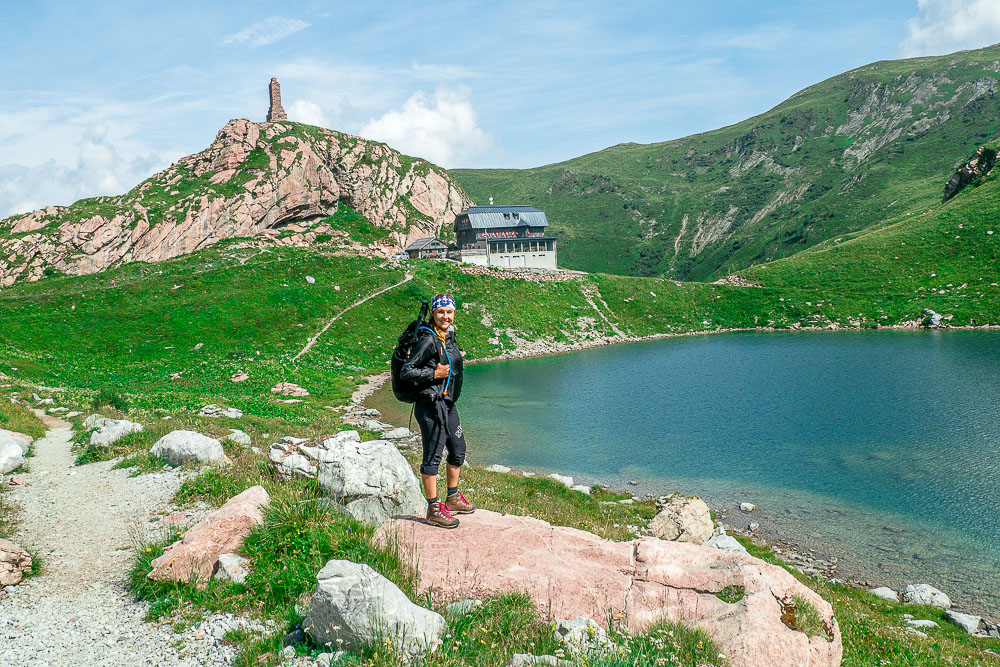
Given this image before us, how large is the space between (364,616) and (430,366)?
5019mm

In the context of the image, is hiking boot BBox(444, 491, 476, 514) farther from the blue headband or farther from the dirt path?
the dirt path

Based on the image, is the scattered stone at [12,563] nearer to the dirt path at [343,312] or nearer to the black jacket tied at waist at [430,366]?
the black jacket tied at waist at [430,366]

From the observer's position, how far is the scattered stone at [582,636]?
6770mm

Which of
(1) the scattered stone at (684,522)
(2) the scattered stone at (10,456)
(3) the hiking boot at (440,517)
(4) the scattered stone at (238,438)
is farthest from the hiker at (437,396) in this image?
(2) the scattered stone at (10,456)

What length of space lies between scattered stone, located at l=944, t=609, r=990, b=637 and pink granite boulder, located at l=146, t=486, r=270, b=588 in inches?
754

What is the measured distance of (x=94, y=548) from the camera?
10508mm

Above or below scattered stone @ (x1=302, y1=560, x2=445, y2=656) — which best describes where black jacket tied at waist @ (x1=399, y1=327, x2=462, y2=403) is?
above

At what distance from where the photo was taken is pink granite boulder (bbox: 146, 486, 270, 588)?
28.0 ft

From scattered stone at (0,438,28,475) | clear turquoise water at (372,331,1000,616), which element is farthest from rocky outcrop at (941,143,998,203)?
scattered stone at (0,438,28,475)

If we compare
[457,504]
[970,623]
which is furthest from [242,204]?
[970,623]

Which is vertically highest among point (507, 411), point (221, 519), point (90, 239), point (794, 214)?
point (794, 214)

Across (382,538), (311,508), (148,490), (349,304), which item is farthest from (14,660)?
(349,304)

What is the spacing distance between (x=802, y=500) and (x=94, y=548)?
26515 mm

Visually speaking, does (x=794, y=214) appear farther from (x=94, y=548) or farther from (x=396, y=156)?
(x=94, y=548)
